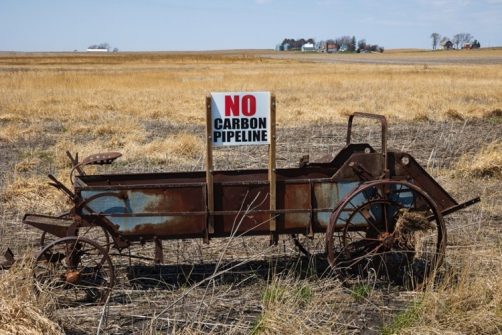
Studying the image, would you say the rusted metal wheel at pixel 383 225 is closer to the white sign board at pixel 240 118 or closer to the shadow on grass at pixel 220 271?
the shadow on grass at pixel 220 271

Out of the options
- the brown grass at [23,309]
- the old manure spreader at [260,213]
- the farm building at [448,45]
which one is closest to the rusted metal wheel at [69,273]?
the old manure spreader at [260,213]

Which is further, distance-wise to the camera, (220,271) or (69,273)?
(220,271)

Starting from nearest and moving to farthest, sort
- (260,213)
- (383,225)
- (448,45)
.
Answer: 1. (260,213)
2. (383,225)
3. (448,45)

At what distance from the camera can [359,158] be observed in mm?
4875

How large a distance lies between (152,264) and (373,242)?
2.19 m

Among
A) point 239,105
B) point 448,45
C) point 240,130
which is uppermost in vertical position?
point 448,45

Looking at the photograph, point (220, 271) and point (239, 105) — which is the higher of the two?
point (239, 105)

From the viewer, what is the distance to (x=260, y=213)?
15.8 feet

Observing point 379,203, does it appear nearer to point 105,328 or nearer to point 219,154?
point 105,328

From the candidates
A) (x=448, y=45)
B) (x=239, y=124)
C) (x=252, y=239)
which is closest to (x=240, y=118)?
(x=239, y=124)

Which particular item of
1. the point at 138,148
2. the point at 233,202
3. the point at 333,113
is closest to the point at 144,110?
the point at 333,113

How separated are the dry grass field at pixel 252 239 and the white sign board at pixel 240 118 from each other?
0.89 meters

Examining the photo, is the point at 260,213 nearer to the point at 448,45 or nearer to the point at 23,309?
the point at 23,309

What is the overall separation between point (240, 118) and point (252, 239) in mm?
2150
